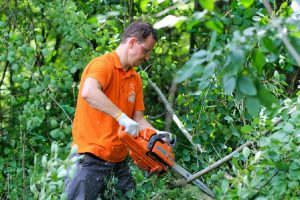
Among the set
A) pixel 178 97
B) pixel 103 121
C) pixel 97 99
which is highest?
pixel 97 99

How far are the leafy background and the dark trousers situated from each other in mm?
97

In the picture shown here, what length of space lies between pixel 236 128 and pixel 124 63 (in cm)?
110

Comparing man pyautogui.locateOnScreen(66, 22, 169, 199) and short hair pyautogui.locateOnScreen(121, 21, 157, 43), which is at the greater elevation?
short hair pyautogui.locateOnScreen(121, 21, 157, 43)

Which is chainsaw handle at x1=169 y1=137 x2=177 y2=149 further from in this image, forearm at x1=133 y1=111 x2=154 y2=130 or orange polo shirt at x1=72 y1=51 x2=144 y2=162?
orange polo shirt at x1=72 y1=51 x2=144 y2=162

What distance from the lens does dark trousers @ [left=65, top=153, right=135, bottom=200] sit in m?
4.66

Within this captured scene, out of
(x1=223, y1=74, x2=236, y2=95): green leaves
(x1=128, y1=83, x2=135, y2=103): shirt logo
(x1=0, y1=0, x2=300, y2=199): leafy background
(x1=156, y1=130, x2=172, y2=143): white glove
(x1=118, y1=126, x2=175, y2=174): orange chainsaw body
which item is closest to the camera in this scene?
(x1=223, y1=74, x2=236, y2=95): green leaves

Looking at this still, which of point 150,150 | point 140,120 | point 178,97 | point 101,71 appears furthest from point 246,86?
point 178,97

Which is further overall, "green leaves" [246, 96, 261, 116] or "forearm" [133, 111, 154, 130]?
"forearm" [133, 111, 154, 130]

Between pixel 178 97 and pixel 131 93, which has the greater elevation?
pixel 131 93

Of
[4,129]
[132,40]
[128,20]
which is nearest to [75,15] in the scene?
[128,20]

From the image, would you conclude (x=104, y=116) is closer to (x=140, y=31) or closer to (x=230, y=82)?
(x=140, y=31)

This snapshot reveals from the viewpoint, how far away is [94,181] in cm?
471

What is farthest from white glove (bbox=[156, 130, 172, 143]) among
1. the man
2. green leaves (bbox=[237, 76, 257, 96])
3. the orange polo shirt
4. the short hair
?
green leaves (bbox=[237, 76, 257, 96])

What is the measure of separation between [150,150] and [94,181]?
0.53 m
